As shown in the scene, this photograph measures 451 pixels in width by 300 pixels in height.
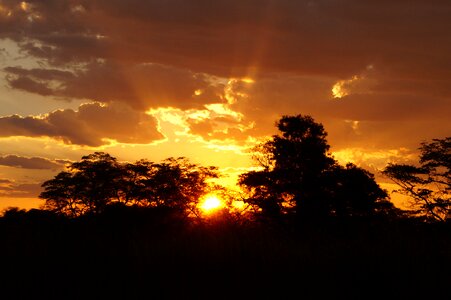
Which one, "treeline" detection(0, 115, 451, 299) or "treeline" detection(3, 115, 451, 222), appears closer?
"treeline" detection(0, 115, 451, 299)

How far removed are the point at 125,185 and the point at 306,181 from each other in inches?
873

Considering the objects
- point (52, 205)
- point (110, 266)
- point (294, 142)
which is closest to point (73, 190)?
point (52, 205)

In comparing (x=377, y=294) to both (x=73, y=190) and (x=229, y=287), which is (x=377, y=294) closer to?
(x=229, y=287)

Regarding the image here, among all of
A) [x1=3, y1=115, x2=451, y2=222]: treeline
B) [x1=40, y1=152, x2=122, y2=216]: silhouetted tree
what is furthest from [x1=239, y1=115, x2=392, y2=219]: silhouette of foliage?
[x1=40, y1=152, x2=122, y2=216]: silhouetted tree

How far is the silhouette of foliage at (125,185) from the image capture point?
56.5 m

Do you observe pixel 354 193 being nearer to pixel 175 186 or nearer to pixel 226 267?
pixel 175 186

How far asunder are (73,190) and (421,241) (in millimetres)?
49745

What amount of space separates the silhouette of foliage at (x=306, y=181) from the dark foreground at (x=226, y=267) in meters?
28.9

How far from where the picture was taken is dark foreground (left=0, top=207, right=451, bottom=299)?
998 centimetres

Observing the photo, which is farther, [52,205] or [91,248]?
[52,205]

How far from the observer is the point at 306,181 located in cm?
4222

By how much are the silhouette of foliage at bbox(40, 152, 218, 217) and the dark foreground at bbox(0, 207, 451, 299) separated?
43465 millimetres

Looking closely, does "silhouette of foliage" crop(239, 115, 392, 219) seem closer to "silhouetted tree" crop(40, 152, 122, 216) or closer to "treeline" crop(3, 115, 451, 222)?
"treeline" crop(3, 115, 451, 222)

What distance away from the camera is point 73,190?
190 ft
